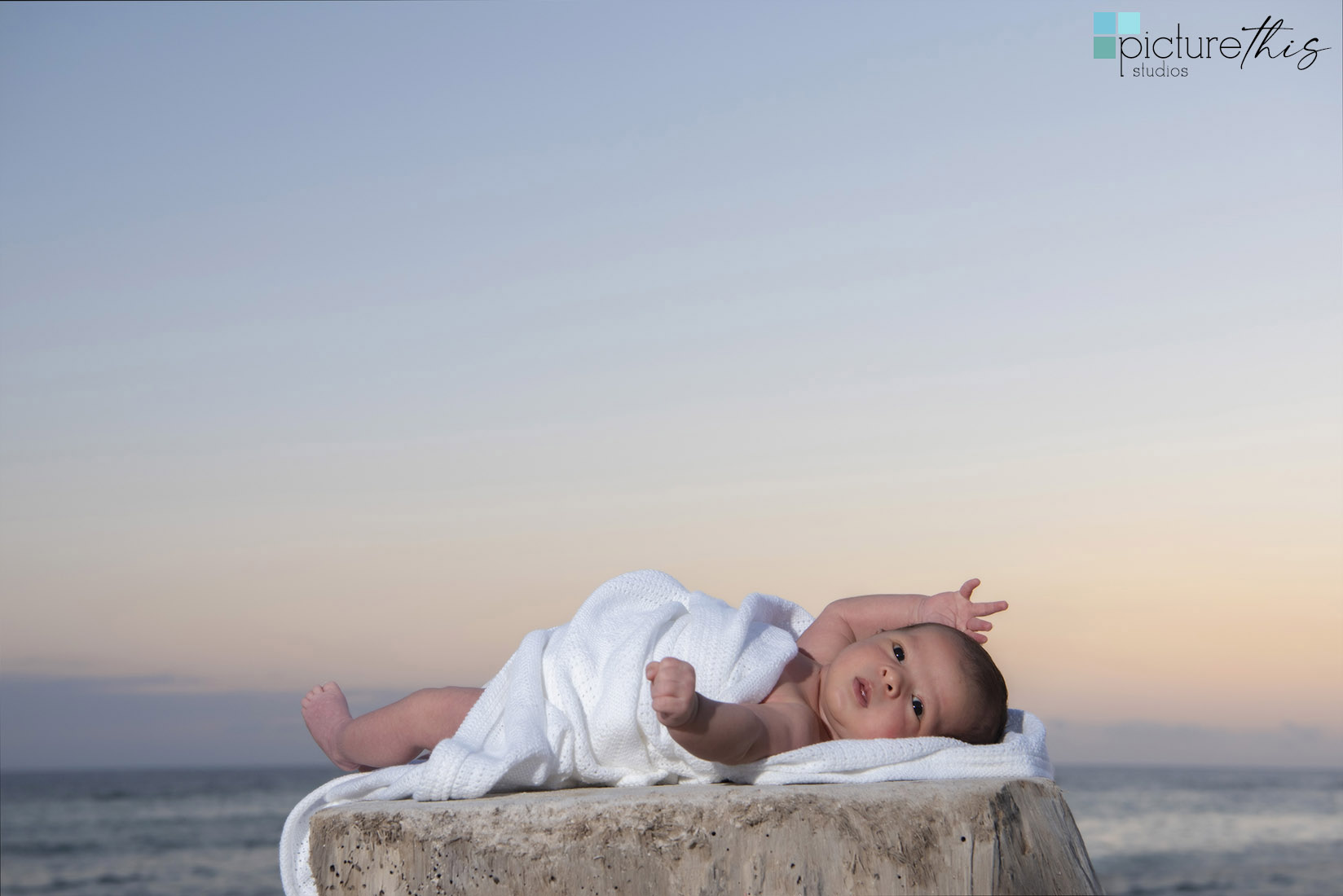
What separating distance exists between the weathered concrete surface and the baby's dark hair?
0.44m

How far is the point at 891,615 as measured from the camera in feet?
9.07

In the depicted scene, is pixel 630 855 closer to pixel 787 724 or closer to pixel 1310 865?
pixel 787 724

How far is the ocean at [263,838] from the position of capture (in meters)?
14.5

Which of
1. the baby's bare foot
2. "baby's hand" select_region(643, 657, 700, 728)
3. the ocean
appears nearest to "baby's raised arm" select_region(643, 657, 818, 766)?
"baby's hand" select_region(643, 657, 700, 728)

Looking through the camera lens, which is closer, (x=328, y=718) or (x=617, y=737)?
(x=617, y=737)

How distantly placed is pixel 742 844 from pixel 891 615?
114cm

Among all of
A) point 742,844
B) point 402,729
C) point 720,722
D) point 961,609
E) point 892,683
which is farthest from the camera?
point 961,609

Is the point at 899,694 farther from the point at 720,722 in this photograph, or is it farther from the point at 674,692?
the point at 674,692

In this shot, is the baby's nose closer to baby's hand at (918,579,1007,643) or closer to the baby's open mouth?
the baby's open mouth

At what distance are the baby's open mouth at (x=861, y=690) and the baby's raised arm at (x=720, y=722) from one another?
0.12m

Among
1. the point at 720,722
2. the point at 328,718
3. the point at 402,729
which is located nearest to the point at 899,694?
the point at 720,722

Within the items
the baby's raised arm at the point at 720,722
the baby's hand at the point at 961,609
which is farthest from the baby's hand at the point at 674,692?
the baby's hand at the point at 961,609

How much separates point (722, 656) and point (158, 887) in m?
15.4

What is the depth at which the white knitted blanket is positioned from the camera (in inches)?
80.4
